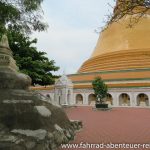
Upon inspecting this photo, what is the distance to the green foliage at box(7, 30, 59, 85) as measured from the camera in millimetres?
16017

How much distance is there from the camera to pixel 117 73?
1180 inches

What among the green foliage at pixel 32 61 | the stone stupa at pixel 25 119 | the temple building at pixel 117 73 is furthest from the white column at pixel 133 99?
the stone stupa at pixel 25 119

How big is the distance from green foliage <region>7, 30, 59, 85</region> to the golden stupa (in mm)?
12512

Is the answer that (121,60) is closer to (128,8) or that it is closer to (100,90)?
(100,90)

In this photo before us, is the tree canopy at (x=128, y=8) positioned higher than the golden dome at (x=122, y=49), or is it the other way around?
the golden dome at (x=122, y=49)

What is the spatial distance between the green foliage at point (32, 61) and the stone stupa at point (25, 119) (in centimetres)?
915

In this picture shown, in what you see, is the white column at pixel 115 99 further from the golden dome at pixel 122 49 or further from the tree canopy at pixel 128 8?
the tree canopy at pixel 128 8

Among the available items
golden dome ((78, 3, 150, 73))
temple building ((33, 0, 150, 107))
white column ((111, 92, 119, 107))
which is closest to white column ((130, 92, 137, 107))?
temple building ((33, 0, 150, 107))

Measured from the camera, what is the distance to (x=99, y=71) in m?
31.9

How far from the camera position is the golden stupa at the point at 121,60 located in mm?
28734

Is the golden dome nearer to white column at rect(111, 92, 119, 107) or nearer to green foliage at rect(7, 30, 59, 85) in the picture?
white column at rect(111, 92, 119, 107)

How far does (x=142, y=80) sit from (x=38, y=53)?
14667 mm

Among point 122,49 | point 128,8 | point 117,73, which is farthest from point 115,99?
point 128,8

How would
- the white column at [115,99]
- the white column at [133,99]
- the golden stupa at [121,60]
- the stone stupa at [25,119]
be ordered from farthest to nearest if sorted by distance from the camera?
1. the golden stupa at [121,60]
2. the white column at [115,99]
3. the white column at [133,99]
4. the stone stupa at [25,119]
